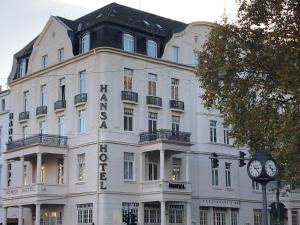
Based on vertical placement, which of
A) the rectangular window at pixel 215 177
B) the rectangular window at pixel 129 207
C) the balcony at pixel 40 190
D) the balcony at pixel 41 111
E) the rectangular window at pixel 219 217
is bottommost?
the rectangular window at pixel 219 217

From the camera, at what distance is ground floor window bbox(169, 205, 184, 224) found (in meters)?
50.8

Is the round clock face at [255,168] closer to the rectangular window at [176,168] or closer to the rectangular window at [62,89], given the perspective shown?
the rectangular window at [176,168]

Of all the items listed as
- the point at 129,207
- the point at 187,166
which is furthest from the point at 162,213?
the point at 187,166

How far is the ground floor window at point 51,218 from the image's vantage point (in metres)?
51.6

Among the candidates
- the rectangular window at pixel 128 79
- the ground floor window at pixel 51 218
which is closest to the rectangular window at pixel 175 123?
the rectangular window at pixel 128 79

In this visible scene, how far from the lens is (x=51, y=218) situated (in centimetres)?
5209

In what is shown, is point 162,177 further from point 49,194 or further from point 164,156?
point 49,194

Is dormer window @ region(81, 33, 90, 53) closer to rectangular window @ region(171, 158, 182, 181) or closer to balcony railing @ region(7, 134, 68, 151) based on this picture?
balcony railing @ region(7, 134, 68, 151)

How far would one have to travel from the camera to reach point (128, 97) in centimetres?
5028

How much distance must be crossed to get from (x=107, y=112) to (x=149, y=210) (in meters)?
8.40

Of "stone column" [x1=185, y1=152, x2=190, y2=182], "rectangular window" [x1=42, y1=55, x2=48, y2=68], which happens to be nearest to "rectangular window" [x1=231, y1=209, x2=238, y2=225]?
"stone column" [x1=185, y1=152, x2=190, y2=182]

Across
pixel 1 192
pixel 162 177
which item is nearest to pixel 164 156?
pixel 162 177

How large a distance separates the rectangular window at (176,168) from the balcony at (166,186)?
7.70 ft

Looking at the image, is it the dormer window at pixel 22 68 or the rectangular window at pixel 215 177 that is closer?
the rectangular window at pixel 215 177
